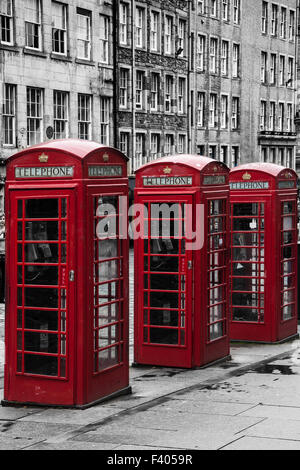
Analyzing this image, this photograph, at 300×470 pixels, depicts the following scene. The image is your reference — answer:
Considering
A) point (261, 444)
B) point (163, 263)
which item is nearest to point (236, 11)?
point (163, 263)

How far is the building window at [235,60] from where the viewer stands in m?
63.6

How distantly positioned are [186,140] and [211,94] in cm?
579

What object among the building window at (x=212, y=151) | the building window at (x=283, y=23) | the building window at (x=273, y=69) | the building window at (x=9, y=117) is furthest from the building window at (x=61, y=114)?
the building window at (x=283, y=23)

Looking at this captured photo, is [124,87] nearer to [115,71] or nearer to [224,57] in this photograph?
[115,71]

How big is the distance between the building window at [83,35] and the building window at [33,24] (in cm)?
350

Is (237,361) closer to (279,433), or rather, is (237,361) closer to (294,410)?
(294,410)

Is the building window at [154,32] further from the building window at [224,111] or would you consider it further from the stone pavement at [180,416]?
the stone pavement at [180,416]

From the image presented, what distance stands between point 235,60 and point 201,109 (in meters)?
7.54

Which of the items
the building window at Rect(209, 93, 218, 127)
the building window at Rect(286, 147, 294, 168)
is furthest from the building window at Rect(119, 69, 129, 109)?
the building window at Rect(286, 147, 294, 168)

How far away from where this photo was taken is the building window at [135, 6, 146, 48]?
48409 mm

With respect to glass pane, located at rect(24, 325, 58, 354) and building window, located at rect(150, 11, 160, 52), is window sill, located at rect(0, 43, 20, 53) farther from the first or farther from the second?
glass pane, located at rect(24, 325, 58, 354)

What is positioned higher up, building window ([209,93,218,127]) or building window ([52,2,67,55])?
building window ([52,2,67,55])

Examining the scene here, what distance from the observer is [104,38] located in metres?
44.9

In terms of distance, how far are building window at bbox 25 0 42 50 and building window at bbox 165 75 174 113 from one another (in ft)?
45.8
